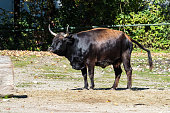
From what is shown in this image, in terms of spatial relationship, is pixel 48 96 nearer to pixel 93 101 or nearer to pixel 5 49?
pixel 93 101

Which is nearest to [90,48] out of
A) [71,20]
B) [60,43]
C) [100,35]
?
[100,35]

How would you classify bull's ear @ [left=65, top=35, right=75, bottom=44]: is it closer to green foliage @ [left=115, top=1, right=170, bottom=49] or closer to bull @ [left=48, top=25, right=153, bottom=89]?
bull @ [left=48, top=25, right=153, bottom=89]

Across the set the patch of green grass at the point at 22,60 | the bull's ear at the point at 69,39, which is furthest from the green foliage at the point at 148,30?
the bull's ear at the point at 69,39

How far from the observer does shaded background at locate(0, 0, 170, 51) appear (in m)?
24.3

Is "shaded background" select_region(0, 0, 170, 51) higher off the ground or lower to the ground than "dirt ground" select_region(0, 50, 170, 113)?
higher

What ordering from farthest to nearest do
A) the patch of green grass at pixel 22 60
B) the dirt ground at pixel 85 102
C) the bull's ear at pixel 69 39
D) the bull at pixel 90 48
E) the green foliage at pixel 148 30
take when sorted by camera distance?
the green foliage at pixel 148 30, the patch of green grass at pixel 22 60, the bull's ear at pixel 69 39, the bull at pixel 90 48, the dirt ground at pixel 85 102

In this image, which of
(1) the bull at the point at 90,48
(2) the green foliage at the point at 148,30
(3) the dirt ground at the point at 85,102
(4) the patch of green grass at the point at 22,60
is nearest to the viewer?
(3) the dirt ground at the point at 85,102

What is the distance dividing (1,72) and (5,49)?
49.9ft

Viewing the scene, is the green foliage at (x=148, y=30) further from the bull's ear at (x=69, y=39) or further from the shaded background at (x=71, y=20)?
the bull's ear at (x=69, y=39)

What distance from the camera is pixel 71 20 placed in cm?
2492

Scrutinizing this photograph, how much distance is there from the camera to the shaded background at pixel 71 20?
24.3 metres

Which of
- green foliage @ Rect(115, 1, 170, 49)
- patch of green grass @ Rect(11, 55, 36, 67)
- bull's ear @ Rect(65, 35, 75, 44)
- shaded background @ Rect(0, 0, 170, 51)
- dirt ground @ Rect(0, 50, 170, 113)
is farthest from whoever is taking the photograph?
green foliage @ Rect(115, 1, 170, 49)

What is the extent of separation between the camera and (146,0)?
2591 centimetres

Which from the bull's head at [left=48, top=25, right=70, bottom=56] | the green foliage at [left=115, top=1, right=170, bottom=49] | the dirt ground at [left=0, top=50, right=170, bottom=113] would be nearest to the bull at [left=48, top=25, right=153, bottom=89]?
the bull's head at [left=48, top=25, right=70, bottom=56]
